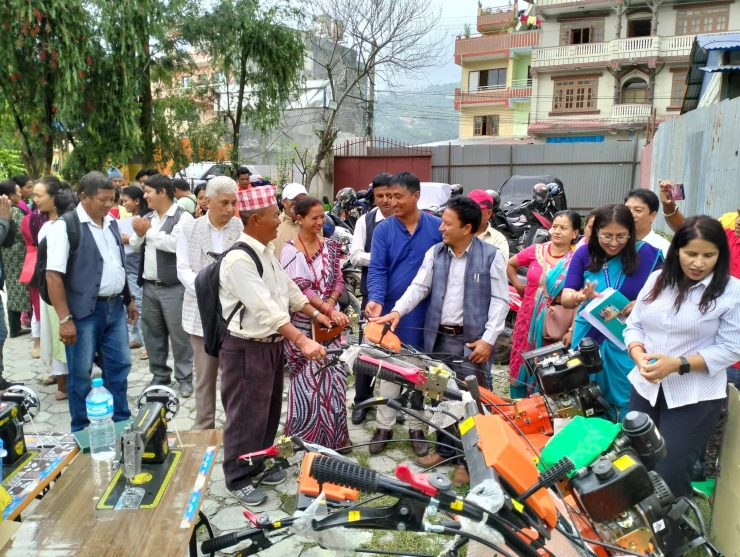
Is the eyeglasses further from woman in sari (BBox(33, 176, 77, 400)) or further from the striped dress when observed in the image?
woman in sari (BBox(33, 176, 77, 400))

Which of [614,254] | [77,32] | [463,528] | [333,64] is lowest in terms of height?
[463,528]

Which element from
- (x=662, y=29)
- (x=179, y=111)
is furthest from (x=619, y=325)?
(x=662, y=29)

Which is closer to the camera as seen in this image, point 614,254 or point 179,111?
point 614,254

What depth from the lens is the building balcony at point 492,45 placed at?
29.9m

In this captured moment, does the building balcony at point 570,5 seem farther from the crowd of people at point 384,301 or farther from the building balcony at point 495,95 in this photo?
the crowd of people at point 384,301

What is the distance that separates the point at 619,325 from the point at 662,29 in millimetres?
28865

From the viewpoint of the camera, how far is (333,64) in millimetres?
18125

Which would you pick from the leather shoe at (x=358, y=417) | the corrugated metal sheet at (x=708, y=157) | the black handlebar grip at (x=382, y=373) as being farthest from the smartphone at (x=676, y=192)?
the corrugated metal sheet at (x=708, y=157)

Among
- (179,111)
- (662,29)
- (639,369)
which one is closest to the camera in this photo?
(639,369)

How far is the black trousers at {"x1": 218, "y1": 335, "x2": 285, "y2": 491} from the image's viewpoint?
304 centimetres

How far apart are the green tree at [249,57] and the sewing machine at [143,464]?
474 inches

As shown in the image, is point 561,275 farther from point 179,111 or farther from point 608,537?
point 179,111

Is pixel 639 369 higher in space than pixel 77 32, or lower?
lower

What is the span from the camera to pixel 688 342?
2465mm
